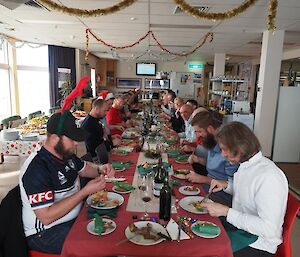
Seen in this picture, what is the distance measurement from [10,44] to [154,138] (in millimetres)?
5133

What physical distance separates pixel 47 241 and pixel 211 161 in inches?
57.6

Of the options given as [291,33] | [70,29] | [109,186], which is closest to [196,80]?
[291,33]

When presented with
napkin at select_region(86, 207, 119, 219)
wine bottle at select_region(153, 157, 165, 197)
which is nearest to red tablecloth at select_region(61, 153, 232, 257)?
napkin at select_region(86, 207, 119, 219)

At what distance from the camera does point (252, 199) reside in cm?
150

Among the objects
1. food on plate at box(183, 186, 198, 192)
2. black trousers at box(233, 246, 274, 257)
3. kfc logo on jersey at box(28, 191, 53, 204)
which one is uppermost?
kfc logo on jersey at box(28, 191, 53, 204)

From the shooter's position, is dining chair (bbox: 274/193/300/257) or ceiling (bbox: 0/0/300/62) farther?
ceiling (bbox: 0/0/300/62)

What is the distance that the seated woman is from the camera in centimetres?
138

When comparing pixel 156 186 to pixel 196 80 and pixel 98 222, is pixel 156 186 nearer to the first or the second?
pixel 98 222

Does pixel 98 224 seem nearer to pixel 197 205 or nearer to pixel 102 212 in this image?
pixel 102 212

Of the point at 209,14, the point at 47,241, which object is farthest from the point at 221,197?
the point at 209,14

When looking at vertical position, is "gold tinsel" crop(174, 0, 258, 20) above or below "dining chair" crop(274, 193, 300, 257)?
above

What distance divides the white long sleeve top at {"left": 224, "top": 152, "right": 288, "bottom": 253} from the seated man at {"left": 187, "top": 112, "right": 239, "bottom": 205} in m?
0.49

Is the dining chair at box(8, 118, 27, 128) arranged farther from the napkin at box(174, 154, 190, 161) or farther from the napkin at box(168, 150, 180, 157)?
the napkin at box(174, 154, 190, 161)

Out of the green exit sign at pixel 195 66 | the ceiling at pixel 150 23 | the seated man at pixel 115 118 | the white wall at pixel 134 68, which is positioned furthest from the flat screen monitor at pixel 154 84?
the seated man at pixel 115 118
